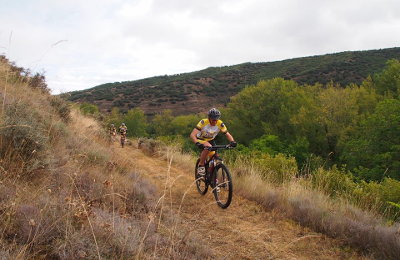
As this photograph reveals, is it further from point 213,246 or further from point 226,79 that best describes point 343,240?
point 226,79

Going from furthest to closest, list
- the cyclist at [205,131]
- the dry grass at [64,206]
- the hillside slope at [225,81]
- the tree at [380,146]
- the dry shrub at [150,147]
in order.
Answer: the hillside slope at [225,81] → the tree at [380,146] → the dry shrub at [150,147] → the cyclist at [205,131] → the dry grass at [64,206]

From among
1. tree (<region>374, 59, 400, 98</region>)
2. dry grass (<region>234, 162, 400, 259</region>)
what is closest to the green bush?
dry grass (<region>234, 162, 400, 259</region>)

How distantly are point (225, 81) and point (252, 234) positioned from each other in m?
91.2

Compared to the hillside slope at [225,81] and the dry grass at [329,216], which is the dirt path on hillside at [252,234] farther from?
the hillside slope at [225,81]

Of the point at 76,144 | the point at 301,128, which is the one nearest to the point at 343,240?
the point at 76,144

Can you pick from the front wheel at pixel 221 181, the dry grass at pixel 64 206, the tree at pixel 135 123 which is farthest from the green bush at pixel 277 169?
the tree at pixel 135 123

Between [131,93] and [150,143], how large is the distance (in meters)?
80.0

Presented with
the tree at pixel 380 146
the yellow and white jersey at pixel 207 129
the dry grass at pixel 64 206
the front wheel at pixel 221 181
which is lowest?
the tree at pixel 380 146

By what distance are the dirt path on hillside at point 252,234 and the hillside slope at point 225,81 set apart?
64.6 metres

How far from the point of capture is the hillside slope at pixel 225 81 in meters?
70.4

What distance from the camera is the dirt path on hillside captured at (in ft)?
13.5

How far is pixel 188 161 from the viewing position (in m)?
12.1

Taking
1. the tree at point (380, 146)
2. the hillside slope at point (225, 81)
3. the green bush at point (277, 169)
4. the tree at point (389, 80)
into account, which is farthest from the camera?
the hillside slope at point (225, 81)

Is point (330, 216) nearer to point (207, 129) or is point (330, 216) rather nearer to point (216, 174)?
point (216, 174)
